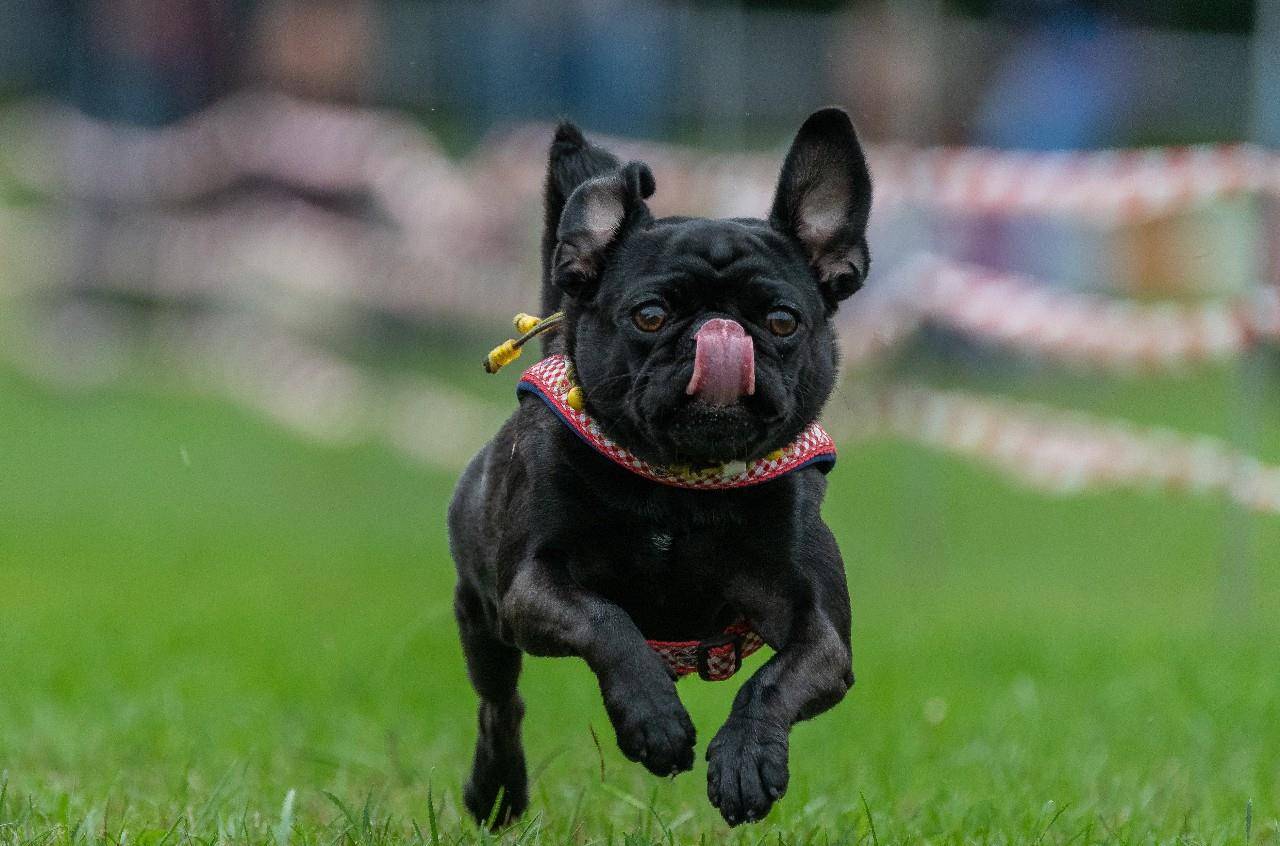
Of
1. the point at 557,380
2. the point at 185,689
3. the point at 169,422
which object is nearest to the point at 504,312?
the point at 169,422

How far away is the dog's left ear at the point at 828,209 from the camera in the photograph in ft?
12.9

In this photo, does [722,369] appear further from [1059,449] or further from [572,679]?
[1059,449]

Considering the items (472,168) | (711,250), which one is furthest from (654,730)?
(472,168)

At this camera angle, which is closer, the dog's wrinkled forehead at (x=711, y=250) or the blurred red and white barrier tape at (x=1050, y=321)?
the dog's wrinkled forehead at (x=711, y=250)

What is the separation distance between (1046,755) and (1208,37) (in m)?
11.3

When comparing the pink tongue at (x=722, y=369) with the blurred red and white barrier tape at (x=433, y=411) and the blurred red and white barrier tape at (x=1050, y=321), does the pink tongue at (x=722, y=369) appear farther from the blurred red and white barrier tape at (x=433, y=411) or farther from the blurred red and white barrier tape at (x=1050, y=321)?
the blurred red and white barrier tape at (x=1050, y=321)

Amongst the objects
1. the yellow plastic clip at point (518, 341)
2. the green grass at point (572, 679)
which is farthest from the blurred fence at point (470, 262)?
the yellow plastic clip at point (518, 341)

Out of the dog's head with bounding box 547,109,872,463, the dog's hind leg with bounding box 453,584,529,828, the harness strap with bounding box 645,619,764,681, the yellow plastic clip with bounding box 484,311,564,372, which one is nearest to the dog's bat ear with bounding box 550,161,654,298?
the dog's head with bounding box 547,109,872,463

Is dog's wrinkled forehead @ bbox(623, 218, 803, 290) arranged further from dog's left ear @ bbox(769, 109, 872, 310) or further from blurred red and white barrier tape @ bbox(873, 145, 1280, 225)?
blurred red and white barrier tape @ bbox(873, 145, 1280, 225)

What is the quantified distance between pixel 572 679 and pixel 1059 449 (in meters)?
4.31

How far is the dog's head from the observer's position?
3588 mm

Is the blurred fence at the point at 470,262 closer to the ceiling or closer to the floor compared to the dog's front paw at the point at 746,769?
closer to the floor

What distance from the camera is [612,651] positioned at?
3584mm

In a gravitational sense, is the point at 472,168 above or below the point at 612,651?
below
